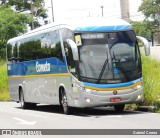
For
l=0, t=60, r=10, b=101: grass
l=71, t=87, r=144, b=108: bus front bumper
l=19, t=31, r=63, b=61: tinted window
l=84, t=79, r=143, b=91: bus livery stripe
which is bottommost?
l=0, t=60, r=10, b=101: grass

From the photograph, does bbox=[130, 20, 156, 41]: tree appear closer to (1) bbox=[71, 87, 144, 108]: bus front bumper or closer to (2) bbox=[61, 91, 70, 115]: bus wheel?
(2) bbox=[61, 91, 70, 115]: bus wheel

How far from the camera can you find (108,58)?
1881cm

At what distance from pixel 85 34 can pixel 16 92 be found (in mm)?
10441

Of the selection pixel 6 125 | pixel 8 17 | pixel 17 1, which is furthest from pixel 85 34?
pixel 17 1

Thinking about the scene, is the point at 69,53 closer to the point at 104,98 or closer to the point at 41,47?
the point at 104,98

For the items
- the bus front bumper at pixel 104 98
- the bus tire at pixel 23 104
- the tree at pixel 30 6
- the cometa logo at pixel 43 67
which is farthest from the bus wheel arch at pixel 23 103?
the tree at pixel 30 6

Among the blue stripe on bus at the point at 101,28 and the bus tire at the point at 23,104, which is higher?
the blue stripe on bus at the point at 101,28

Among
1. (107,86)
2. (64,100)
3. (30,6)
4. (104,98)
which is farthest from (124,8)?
(104,98)

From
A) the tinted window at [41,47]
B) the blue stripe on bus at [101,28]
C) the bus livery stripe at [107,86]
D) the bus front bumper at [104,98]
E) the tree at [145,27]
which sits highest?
the blue stripe on bus at [101,28]

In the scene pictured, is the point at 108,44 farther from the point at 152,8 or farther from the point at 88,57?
the point at 152,8

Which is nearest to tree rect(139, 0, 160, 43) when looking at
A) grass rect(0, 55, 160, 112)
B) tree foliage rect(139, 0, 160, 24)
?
tree foliage rect(139, 0, 160, 24)

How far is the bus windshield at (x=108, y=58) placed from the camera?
18719 mm

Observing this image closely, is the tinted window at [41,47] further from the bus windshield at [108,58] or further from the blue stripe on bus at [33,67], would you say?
the bus windshield at [108,58]

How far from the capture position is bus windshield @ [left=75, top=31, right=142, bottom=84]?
18719 mm
